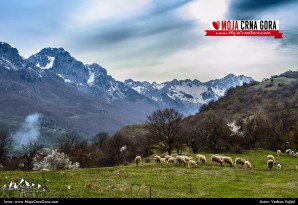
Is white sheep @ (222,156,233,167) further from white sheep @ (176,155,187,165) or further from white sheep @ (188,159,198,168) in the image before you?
white sheep @ (176,155,187,165)

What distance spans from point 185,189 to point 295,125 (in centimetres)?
10409

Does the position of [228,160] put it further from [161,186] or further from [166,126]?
[166,126]

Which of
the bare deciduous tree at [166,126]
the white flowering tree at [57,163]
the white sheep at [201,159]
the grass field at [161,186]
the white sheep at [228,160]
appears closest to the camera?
the grass field at [161,186]

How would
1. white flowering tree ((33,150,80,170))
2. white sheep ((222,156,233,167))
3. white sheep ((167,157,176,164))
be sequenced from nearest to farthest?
white sheep ((167,157,176,164)) < white sheep ((222,156,233,167)) < white flowering tree ((33,150,80,170))

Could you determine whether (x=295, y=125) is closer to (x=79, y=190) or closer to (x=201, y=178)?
(x=201, y=178)

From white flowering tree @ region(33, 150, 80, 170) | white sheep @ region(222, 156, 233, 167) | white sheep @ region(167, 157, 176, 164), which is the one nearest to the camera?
white sheep @ region(167, 157, 176, 164)

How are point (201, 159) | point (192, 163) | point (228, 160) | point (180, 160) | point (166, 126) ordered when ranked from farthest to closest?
1. point (166, 126)
2. point (201, 159)
3. point (228, 160)
4. point (180, 160)
5. point (192, 163)

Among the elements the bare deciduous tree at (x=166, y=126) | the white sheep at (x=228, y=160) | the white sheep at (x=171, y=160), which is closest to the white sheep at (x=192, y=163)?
the white sheep at (x=171, y=160)

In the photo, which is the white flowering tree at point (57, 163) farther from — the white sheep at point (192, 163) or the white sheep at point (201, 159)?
the white sheep at point (192, 163)

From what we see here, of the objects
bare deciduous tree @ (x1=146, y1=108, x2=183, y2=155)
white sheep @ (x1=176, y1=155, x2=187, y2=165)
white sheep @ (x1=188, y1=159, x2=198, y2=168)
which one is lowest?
white sheep @ (x1=188, y1=159, x2=198, y2=168)

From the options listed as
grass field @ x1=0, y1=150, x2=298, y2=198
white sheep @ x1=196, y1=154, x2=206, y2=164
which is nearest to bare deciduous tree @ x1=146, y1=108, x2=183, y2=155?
white sheep @ x1=196, y1=154, x2=206, y2=164

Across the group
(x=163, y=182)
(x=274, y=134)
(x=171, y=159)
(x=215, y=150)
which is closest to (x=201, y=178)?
(x=163, y=182)

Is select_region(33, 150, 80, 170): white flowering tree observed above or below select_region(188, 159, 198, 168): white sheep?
below

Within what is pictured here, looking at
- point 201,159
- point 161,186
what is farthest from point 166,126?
point 161,186
